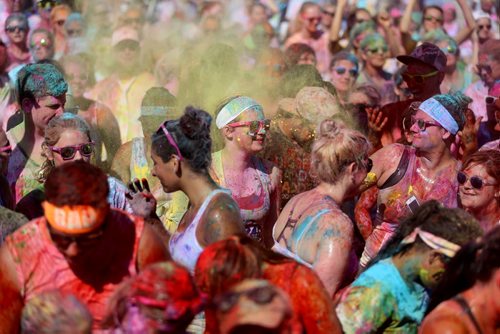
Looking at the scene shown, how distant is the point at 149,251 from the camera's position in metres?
4.42

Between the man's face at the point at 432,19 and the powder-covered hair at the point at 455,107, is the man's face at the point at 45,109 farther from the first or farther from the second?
the man's face at the point at 432,19

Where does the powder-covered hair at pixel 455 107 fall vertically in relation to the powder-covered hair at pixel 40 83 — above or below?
below

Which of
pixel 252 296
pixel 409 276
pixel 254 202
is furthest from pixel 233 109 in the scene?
pixel 252 296

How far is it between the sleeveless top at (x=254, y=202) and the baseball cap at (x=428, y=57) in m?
2.38

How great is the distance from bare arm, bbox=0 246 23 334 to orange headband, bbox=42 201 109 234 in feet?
1.33

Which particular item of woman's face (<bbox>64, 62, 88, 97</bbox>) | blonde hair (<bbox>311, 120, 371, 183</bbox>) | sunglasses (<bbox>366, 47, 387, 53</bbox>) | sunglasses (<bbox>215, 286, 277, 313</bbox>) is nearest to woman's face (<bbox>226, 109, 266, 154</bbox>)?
blonde hair (<bbox>311, 120, 371, 183</bbox>)

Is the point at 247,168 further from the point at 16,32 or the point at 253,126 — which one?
the point at 16,32

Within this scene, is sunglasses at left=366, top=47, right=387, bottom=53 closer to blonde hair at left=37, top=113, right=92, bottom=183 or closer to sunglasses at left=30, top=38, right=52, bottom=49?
sunglasses at left=30, top=38, right=52, bottom=49

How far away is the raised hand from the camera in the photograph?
18.8 ft

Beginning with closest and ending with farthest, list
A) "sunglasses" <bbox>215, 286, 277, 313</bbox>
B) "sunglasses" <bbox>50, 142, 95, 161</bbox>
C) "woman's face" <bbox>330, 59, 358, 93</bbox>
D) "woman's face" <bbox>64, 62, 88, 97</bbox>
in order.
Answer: "sunglasses" <bbox>215, 286, 277, 313</bbox> < "sunglasses" <bbox>50, 142, 95, 161</bbox> < "woman's face" <bbox>64, 62, 88, 97</bbox> < "woman's face" <bbox>330, 59, 358, 93</bbox>

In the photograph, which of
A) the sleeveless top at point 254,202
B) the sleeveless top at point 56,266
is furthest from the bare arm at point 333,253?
the sleeveless top at point 254,202

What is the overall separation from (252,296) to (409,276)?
1179 millimetres

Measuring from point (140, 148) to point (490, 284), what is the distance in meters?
3.66

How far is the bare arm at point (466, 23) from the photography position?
1288 centimetres
